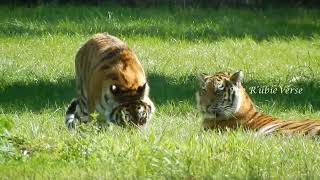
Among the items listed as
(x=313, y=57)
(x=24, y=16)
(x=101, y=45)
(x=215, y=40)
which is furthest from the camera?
(x=24, y=16)

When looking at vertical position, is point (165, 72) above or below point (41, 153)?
below

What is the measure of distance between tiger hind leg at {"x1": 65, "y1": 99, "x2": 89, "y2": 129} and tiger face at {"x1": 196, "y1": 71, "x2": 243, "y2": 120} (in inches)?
60.6

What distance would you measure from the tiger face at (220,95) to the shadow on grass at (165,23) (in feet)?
25.7

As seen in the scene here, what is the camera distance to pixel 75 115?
10695 millimetres

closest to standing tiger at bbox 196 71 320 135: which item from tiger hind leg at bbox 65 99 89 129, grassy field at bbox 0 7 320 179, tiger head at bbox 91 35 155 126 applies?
grassy field at bbox 0 7 320 179

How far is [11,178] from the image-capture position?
22.6 feet

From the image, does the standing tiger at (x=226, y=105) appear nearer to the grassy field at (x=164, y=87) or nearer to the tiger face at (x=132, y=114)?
the grassy field at (x=164, y=87)

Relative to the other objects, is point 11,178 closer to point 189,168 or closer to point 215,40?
point 189,168

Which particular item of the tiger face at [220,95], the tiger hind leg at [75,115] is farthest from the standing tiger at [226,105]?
the tiger hind leg at [75,115]

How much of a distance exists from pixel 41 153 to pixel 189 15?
41.5 ft

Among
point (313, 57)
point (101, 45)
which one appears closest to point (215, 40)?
point (313, 57)

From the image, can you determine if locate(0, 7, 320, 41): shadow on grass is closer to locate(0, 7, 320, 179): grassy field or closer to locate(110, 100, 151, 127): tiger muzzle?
locate(0, 7, 320, 179): grassy field

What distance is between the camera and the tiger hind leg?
10.4 metres

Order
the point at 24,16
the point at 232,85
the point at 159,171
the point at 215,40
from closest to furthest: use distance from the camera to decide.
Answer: the point at 159,171 → the point at 232,85 → the point at 215,40 → the point at 24,16
